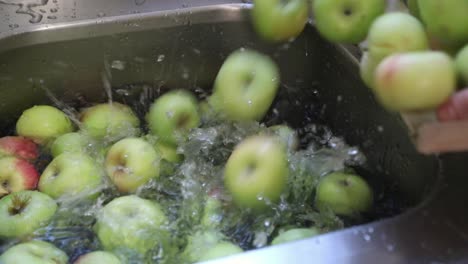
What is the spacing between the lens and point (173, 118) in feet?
3.01

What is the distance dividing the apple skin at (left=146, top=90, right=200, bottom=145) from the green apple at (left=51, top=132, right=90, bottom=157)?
0.36 feet

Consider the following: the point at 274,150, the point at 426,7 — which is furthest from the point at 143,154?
the point at 426,7

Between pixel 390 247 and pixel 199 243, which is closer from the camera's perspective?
pixel 390 247

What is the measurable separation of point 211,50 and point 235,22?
64mm

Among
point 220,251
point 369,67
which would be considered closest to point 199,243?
point 220,251

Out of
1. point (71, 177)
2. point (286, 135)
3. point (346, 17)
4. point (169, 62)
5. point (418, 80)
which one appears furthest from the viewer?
point (169, 62)

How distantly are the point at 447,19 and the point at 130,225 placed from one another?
0.44 meters

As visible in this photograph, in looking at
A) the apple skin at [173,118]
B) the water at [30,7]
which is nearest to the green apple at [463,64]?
the apple skin at [173,118]

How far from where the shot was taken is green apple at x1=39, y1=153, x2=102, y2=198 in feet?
2.69

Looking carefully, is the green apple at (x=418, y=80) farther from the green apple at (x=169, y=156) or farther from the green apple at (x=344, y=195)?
the green apple at (x=169, y=156)

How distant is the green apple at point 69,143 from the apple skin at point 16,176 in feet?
0.17

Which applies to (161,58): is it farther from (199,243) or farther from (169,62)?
(199,243)

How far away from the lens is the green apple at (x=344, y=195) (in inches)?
31.0

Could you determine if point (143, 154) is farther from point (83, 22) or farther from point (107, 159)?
point (83, 22)
